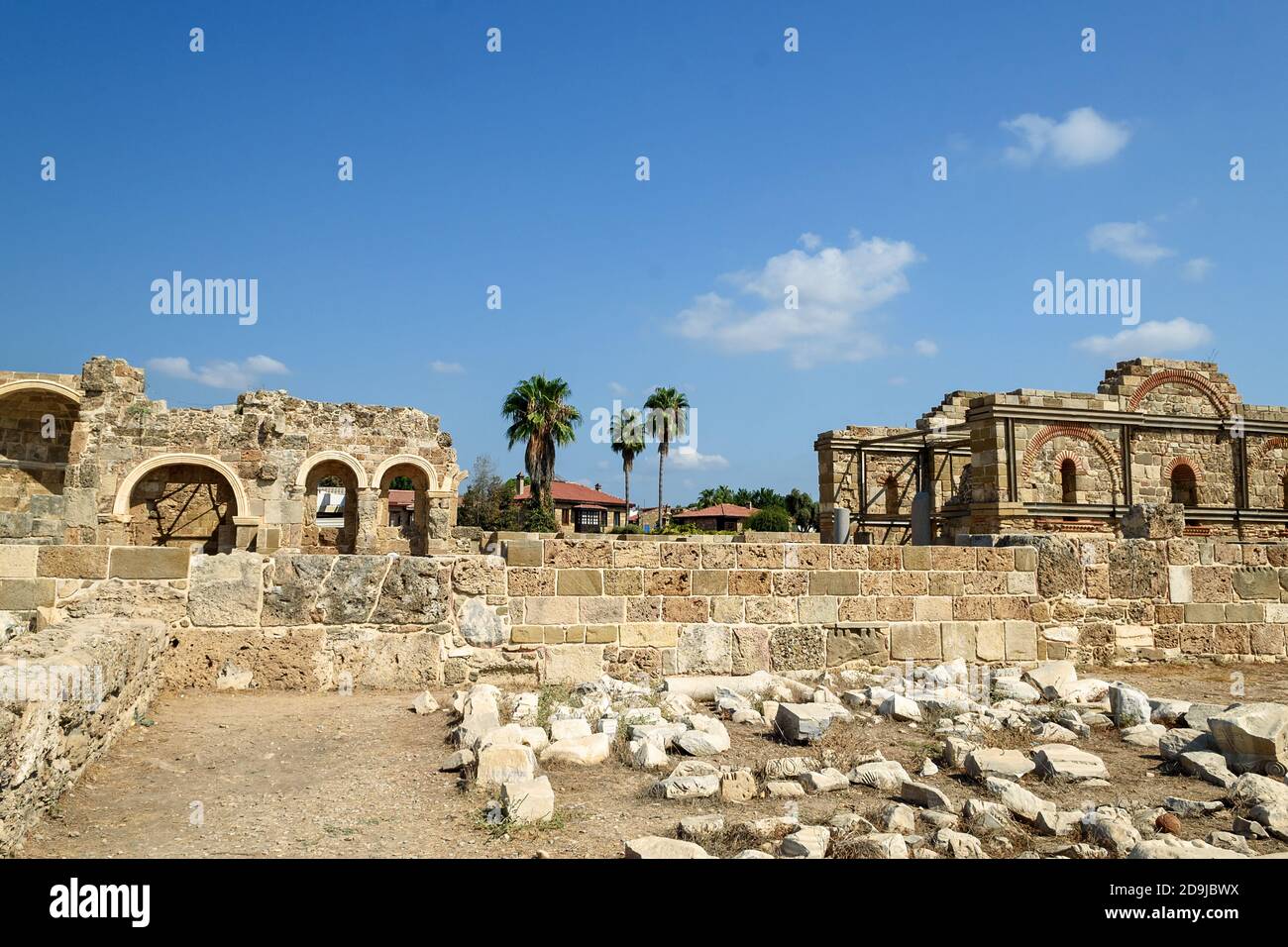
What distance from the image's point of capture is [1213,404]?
20.0 metres

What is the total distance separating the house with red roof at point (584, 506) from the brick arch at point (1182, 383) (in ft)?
104

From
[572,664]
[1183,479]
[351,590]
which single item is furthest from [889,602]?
[1183,479]

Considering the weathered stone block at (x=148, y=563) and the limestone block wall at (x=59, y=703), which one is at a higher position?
the weathered stone block at (x=148, y=563)

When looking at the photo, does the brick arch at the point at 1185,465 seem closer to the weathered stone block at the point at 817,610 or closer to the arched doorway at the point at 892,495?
the arched doorway at the point at 892,495

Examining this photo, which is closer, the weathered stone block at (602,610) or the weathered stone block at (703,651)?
the weathered stone block at (602,610)

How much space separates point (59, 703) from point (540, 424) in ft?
116

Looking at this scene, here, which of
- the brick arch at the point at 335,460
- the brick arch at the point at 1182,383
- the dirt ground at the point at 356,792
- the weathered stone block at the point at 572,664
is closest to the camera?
the dirt ground at the point at 356,792

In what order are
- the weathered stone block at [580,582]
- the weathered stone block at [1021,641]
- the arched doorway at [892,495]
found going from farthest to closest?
1. the arched doorway at [892,495]
2. the weathered stone block at [1021,641]
3. the weathered stone block at [580,582]

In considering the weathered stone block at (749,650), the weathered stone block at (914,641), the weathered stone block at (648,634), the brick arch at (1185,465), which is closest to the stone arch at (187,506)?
the weathered stone block at (648,634)

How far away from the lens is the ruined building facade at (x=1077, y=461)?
17.9 meters

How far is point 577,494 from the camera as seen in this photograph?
53156 millimetres

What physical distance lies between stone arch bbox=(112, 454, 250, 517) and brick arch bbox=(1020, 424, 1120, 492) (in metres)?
17.5

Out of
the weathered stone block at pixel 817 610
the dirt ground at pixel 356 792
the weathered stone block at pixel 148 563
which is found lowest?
the dirt ground at pixel 356 792
